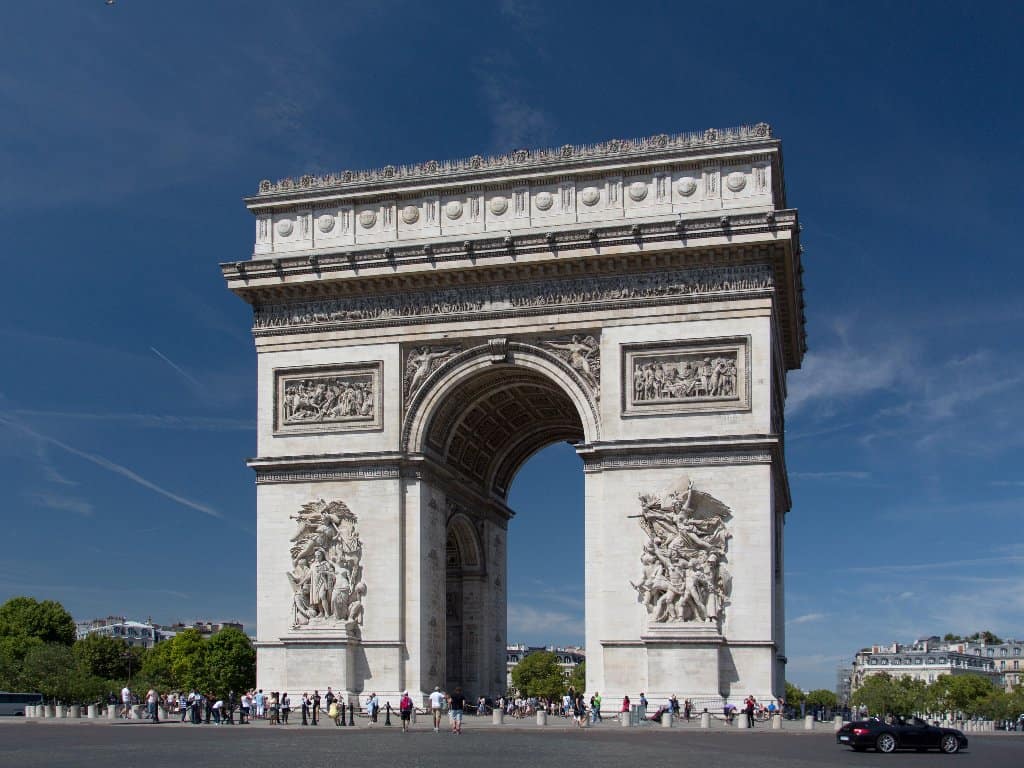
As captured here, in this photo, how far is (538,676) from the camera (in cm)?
12325

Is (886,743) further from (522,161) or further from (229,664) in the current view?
(229,664)

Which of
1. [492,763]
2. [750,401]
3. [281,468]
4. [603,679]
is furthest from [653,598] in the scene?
[492,763]

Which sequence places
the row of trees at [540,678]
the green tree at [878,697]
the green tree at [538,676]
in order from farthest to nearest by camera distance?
the green tree at [878,697], the green tree at [538,676], the row of trees at [540,678]

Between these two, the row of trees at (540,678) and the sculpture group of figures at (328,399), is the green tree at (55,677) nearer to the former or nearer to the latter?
the sculpture group of figures at (328,399)

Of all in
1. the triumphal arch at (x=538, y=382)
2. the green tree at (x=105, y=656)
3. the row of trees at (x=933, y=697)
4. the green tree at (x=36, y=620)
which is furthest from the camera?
the row of trees at (x=933, y=697)

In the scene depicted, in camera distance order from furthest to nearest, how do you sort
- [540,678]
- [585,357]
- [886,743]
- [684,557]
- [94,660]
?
1. [540,678]
2. [94,660]
3. [585,357]
4. [684,557]
5. [886,743]

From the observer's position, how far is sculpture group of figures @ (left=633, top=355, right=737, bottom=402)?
37.1m

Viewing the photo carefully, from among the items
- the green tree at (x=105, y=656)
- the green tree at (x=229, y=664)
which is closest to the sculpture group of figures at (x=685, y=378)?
the green tree at (x=229, y=664)

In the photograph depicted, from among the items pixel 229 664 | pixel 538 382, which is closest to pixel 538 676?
pixel 229 664

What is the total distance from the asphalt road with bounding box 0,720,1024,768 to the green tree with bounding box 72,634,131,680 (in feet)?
191

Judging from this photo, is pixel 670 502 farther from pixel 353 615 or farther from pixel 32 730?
pixel 32 730

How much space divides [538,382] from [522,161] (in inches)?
252

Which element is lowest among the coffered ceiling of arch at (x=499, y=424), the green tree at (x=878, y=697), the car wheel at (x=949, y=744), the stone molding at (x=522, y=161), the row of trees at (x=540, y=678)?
the green tree at (x=878, y=697)

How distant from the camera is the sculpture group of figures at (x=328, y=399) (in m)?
40.1
